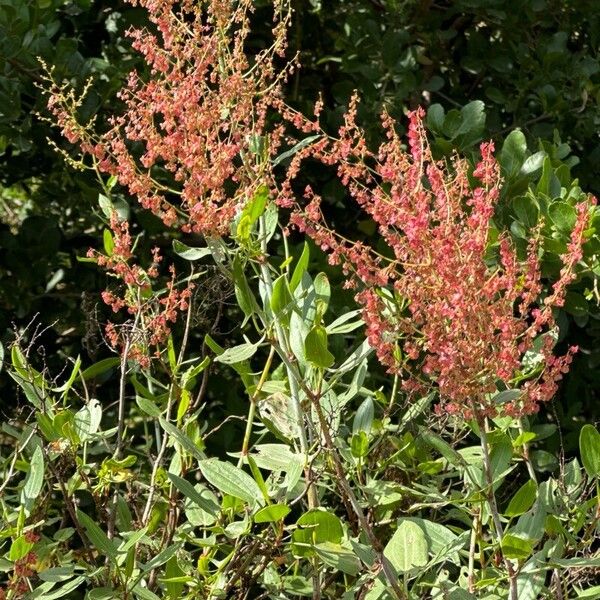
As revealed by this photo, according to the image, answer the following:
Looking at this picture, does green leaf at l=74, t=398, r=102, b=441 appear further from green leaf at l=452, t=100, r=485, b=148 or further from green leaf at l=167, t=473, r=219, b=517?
green leaf at l=452, t=100, r=485, b=148

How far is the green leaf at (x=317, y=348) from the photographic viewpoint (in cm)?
173

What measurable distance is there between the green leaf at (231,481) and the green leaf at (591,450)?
516 mm

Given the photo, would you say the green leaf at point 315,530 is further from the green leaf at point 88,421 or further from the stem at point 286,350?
the green leaf at point 88,421

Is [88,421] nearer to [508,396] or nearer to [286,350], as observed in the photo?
[286,350]

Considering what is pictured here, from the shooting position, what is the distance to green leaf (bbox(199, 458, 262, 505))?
1.85m

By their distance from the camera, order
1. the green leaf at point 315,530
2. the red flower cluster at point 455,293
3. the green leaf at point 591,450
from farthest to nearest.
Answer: the green leaf at point 591,450, the green leaf at point 315,530, the red flower cluster at point 455,293

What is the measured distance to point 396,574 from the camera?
183 cm

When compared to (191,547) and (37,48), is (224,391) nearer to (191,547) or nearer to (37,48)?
(191,547)

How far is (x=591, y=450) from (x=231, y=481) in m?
0.57

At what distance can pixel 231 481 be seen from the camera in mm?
1870

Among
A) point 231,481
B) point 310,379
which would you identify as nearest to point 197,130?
point 310,379

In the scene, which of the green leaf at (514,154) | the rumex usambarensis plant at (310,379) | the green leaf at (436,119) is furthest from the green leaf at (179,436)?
the green leaf at (436,119)

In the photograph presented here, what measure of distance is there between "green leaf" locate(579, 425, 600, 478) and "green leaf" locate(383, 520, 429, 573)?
0.29 m

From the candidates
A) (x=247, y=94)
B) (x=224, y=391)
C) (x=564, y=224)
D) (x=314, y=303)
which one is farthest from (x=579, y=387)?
(x=247, y=94)
